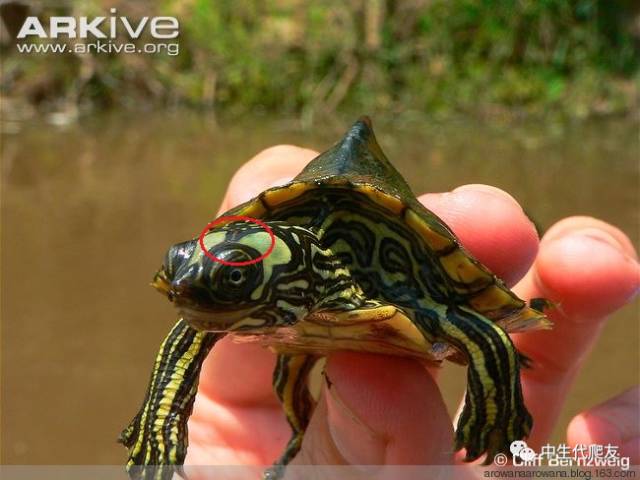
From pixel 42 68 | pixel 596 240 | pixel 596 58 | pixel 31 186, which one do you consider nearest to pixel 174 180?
pixel 31 186

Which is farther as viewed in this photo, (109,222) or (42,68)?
(42,68)

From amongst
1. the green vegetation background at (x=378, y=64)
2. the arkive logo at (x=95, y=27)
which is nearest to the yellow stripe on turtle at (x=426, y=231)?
the arkive logo at (x=95, y=27)

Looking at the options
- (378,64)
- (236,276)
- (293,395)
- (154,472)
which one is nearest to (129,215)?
(293,395)

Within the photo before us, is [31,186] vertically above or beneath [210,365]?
above

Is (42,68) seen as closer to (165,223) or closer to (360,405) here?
(165,223)

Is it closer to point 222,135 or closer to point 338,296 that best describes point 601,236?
point 338,296

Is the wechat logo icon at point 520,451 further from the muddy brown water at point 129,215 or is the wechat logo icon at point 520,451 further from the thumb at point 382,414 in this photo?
the muddy brown water at point 129,215
